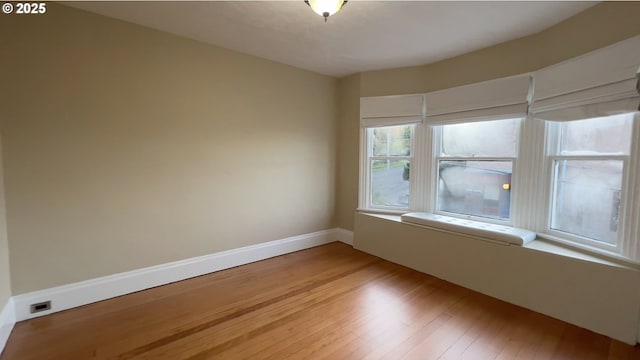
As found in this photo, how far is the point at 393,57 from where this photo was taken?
3316 millimetres

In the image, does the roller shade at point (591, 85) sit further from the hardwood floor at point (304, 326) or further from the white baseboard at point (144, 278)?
the white baseboard at point (144, 278)

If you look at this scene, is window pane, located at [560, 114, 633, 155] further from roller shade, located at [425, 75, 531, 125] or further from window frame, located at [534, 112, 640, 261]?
roller shade, located at [425, 75, 531, 125]

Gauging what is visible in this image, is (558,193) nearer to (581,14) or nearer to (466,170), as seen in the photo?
(466,170)

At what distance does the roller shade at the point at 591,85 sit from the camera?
1983 mm

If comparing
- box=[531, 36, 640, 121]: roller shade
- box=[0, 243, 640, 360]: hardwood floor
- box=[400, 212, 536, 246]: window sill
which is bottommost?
box=[0, 243, 640, 360]: hardwood floor

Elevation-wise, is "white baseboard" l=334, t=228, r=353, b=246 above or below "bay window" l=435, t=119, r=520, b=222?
below

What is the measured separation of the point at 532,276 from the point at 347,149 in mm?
2634

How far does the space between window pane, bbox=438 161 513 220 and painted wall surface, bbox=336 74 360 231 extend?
120 centimetres

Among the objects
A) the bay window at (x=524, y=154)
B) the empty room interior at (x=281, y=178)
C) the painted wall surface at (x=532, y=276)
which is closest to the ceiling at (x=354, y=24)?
the empty room interior at (x=281, y=178)

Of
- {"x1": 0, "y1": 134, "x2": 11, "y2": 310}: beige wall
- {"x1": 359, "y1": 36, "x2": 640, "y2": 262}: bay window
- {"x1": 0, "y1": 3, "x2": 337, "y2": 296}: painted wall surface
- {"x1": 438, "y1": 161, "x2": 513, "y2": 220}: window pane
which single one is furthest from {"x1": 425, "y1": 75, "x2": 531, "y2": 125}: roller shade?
{"x1": 0, "y1": 134, "x2": 11, "y2": 310}: beige wall

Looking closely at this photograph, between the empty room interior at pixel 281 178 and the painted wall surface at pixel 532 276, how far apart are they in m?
0.01

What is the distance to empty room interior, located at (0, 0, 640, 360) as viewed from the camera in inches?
82.3

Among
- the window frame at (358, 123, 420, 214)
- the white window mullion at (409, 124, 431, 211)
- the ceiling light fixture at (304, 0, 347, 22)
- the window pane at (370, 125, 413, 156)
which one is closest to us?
the ceiling light fixture at (304, 0, 347, 22)

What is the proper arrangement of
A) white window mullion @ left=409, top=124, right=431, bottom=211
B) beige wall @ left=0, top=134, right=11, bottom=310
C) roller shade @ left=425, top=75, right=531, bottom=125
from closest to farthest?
beige wall @ left=0, top=134, right=11, bottom=310 → roller shade @ left=425, top=75, right=531, bottom=125 → white window mullion @ left=409, top=124, right=431, bottom=211
